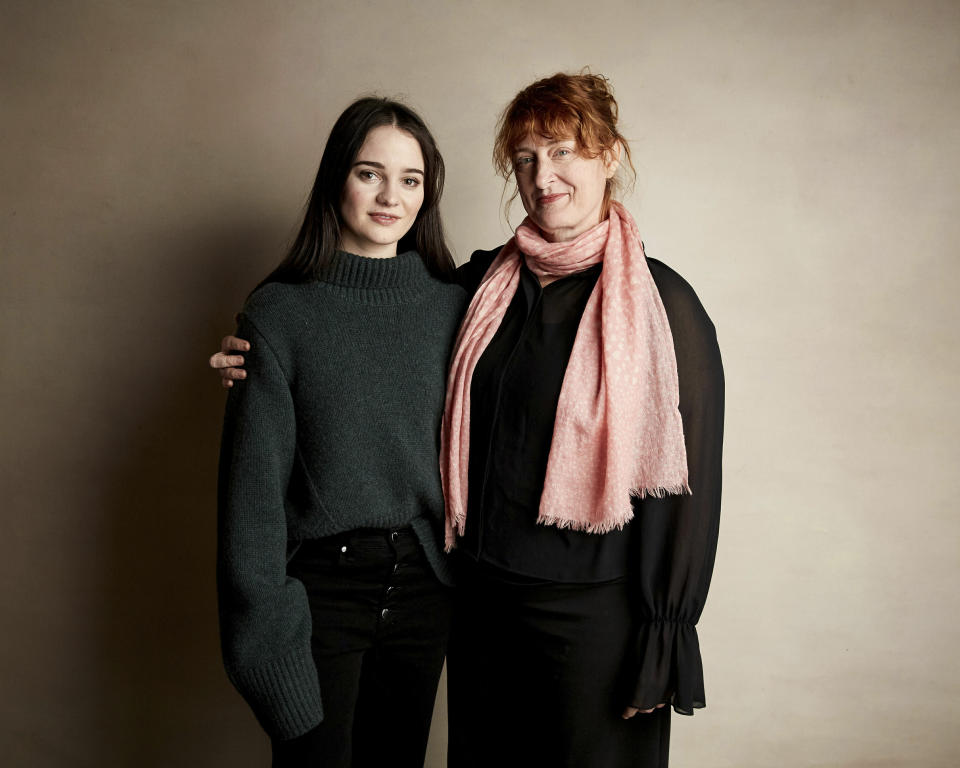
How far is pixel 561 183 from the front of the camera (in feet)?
4.98

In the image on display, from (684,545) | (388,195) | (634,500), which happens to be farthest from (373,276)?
A: (684,545)

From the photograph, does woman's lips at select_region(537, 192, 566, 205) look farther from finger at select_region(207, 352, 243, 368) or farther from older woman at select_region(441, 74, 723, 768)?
finger at select_region(207, 352, 243, 368)

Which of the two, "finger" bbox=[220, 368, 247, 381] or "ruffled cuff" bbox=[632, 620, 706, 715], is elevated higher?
"finger" bbox=[220, 368, 247, 381]

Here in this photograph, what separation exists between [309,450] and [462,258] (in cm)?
99

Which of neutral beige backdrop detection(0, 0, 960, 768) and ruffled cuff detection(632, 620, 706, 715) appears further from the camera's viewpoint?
neutral beige backdrop detection(0, 0, 960, 768)

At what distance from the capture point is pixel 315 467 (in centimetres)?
144

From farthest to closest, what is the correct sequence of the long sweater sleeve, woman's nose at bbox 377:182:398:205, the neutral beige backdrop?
the neutral beige backdrop, woman's nose at bbox 377:182:398:205, the long sweater sleeve

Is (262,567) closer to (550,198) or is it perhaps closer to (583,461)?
(583,461)

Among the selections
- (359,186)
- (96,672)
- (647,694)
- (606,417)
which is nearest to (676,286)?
(606,417)

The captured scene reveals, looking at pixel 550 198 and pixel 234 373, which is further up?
pixel 550 198

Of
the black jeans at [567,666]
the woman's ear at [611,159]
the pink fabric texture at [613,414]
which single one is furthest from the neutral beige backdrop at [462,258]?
the black jeans at [567,666]

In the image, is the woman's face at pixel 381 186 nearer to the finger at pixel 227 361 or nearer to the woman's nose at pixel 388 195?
the woman's nose at pixel 388 195

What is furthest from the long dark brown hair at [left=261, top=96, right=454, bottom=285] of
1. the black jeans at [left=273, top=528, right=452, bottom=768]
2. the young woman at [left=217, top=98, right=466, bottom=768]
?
the black jeans at [left=273, top=528, right=452, bottom=768]

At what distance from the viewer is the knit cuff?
1.37 m
